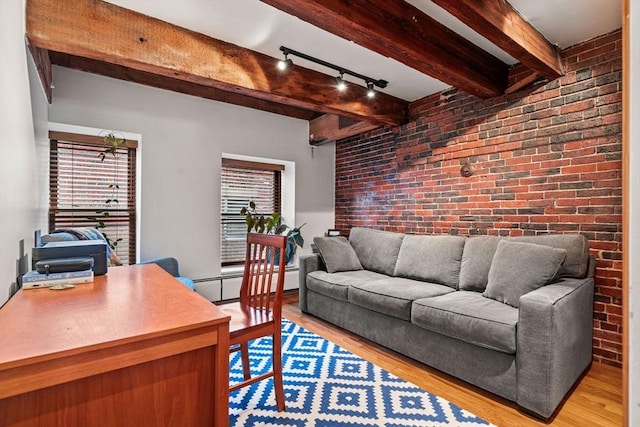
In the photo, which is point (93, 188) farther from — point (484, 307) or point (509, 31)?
point (509, 31)

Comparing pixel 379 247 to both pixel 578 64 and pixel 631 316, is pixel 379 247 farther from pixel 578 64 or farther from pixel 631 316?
pixel 631 316

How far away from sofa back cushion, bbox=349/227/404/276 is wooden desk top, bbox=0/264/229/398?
260 centimetres

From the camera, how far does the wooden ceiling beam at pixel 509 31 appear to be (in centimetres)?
194

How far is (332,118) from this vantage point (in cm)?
450

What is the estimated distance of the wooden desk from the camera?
2.60 feet

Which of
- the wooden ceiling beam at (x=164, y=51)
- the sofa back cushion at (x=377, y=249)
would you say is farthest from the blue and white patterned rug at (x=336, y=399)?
the wooden ceiling beam at (x=164, y=51)

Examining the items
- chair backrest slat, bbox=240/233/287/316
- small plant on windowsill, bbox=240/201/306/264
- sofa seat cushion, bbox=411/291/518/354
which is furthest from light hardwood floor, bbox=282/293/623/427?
small plant on windowsill, bbox=240/201/306/264

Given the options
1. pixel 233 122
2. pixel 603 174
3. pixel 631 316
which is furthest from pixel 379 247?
pixel 631 316

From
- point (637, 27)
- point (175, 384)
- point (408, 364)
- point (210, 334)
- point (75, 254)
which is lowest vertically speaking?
point (408, 364)

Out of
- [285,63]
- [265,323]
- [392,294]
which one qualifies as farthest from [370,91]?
[265,323]

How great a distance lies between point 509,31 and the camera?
2184 millimetres

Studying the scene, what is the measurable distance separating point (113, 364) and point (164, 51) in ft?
7.43

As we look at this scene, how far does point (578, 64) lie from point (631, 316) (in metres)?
2.98

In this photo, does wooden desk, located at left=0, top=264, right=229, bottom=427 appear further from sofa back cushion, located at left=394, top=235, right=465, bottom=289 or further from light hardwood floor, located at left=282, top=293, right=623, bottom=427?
sofa back cushion, located at left=394, top=235, right=465, bottom=289
